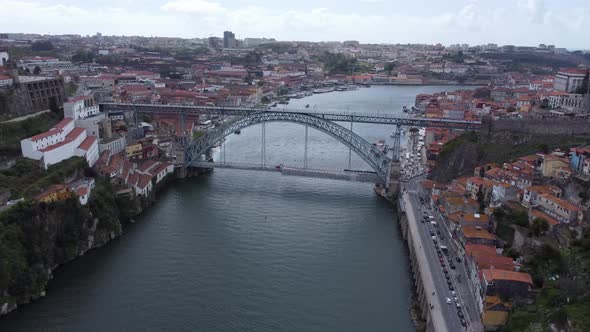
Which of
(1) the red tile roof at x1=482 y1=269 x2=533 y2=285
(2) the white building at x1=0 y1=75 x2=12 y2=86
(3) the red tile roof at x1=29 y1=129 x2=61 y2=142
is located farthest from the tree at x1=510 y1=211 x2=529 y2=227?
(2) the white building at x1=0 y1=75 x2=12 y2=86

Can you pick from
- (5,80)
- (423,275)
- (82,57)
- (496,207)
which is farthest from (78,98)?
(82,57)

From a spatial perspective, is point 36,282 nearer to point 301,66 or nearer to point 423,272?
point 423,272

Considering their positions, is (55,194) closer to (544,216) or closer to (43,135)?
(43,135)

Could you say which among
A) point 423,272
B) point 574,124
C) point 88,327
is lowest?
point 88,327

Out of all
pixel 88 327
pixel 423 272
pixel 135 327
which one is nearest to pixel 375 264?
pixel 423 272

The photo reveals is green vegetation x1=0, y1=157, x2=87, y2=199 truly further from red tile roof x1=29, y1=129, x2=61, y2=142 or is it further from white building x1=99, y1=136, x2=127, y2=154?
white building x1=99, y1=136, x2=127, y2=154

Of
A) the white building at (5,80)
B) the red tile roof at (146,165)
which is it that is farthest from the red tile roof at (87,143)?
the white building at (5,80)
